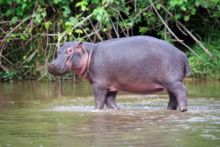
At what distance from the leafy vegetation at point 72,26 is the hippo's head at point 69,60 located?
11.5ft

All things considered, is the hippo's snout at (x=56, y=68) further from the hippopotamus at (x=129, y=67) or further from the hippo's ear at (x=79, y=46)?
the hippo's ear at (x=79, y=46)

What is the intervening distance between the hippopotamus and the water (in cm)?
24

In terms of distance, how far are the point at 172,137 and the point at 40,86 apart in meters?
6.37

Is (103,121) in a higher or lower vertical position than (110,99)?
lower

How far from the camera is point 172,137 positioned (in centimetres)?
632

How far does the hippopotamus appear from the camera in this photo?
8641 mm

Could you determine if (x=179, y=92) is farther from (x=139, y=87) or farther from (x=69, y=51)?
(x=69, y=51)

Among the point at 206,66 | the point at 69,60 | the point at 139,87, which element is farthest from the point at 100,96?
the point at 206,66

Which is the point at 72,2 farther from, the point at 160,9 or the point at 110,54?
the point at 110,54

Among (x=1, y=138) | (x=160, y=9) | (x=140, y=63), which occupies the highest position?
(x=160, y=9)

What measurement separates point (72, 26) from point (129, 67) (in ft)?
13.4

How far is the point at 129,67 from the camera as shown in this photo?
8.73 m

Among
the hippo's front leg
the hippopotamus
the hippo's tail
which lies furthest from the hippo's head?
the hippo's tail

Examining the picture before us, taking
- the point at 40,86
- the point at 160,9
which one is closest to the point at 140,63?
the point at 40,86
